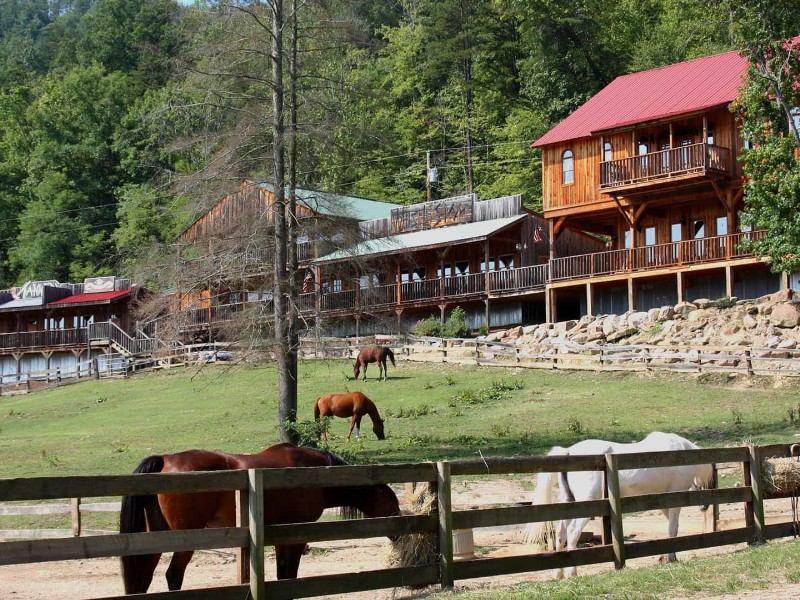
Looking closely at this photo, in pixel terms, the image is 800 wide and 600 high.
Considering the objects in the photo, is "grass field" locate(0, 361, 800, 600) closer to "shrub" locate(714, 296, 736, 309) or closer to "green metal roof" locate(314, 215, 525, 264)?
"shrub" locate(714, 296, 736, 309)

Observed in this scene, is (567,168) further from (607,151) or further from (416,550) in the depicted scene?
(416,550)

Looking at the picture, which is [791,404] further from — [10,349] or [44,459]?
[10,349]

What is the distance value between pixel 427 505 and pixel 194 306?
15.9 meters

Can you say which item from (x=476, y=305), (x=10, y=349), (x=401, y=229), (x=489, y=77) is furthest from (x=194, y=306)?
(x=489, y=77)

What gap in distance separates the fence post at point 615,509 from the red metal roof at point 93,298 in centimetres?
5620

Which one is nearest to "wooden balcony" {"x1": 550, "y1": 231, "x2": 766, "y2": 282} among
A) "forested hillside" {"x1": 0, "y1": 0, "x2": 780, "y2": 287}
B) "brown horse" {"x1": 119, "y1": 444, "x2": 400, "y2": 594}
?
"forested hillside" {"x1": 0, "y1": 0, "x2": 780, "y2": 287}

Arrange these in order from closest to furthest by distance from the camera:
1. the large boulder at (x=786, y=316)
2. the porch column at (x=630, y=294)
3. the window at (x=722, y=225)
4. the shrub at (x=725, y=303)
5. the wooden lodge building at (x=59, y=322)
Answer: the large boulder at (x=786, y=316) < the shrub at (x=725, y=303) < the porch column at (x=630, y=294) < the window at (x=722, y=225) < the wooden lodge building at (x=59, y=322)

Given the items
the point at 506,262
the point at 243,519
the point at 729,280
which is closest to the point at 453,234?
the point at 506,262

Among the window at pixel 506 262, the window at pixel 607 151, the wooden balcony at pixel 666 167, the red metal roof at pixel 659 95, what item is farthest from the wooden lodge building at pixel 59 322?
the wooden balcony at pixel 666 167

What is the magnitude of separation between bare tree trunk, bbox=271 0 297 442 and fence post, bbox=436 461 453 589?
13850 mm

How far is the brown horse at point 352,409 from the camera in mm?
25688

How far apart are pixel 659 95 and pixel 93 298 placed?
37.4m

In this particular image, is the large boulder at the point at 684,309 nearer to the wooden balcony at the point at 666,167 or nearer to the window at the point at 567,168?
the wooden balcony at the point at 666,167

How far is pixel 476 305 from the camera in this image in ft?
161
